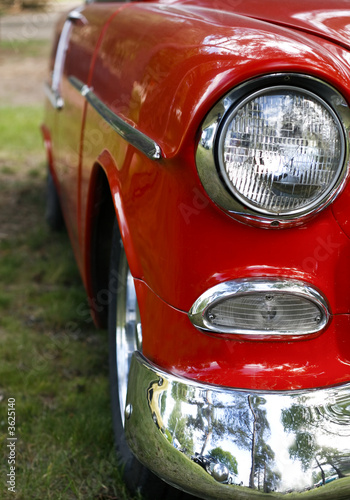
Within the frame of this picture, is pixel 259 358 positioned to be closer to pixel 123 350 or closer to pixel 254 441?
pixel 254 441

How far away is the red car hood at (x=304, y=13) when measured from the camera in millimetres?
1428

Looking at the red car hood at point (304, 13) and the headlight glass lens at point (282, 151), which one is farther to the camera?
the red car hood at point (304, 13)

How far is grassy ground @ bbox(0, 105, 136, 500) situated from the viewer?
1851 millimetres

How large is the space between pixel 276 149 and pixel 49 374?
159 cm

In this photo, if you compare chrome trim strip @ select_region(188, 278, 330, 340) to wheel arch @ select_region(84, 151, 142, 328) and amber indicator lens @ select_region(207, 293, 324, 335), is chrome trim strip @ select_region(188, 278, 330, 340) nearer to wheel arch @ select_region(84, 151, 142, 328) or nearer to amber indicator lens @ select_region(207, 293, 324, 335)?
amber indicator lens @ select_region(207, 293, 324, 335)

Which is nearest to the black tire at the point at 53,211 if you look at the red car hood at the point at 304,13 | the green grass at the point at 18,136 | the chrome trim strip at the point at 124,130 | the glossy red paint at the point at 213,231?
the green grass at the point at 18,136

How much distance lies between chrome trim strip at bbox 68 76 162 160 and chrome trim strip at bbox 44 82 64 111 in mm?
740

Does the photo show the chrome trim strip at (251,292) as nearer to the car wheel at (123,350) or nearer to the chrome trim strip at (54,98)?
the car wheel at (123,350)

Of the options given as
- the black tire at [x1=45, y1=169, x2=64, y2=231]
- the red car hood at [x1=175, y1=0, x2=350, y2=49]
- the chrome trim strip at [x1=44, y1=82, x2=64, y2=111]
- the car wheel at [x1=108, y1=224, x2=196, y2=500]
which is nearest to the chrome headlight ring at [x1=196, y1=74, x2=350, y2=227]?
the red car hood at [x1=175, y1=0, x2=350, y2=49]

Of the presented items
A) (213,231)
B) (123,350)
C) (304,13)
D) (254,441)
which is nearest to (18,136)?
(123,350)

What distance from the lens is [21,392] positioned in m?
2.32

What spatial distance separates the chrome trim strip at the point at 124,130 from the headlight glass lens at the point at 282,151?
191 millimetres

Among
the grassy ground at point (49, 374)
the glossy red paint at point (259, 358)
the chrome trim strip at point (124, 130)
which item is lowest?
the grassy ground at point (49, 374)

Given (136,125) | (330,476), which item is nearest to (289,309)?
(330,476)
